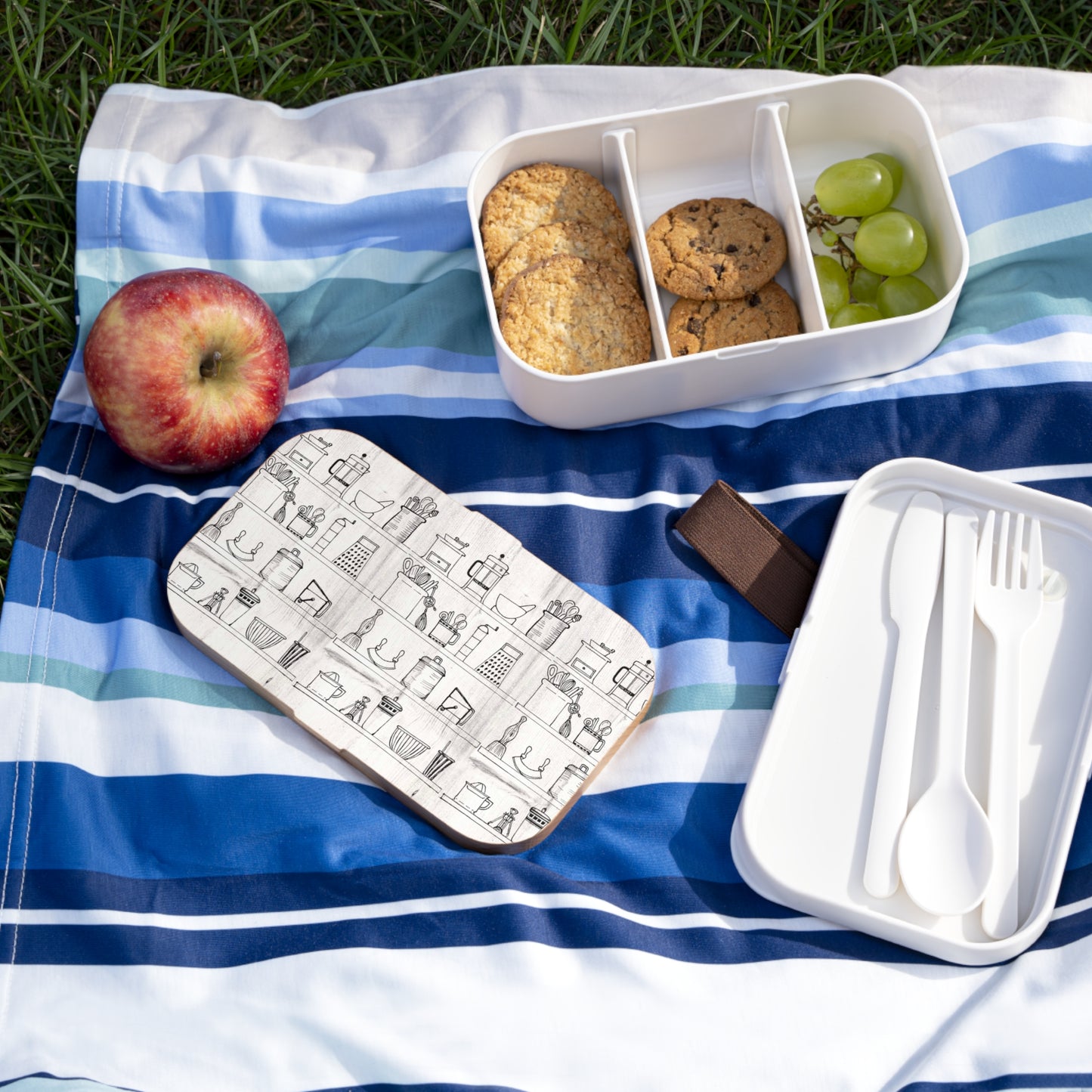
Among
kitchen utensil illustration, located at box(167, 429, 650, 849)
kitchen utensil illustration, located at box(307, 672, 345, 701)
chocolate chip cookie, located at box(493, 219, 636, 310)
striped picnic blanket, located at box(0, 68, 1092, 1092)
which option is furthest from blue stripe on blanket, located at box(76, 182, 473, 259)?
kitchen utensil illustration, located at box(307, 672, 345, 701)

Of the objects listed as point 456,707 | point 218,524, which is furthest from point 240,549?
point 456,707

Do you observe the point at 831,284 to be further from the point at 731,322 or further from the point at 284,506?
the point at 284,506

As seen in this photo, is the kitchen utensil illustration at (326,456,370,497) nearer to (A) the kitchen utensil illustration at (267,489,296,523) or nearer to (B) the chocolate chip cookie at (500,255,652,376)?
(A) the kitchen utensil illustration at (267,489,296,523)

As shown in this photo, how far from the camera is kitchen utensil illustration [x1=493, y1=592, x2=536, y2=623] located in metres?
0.96

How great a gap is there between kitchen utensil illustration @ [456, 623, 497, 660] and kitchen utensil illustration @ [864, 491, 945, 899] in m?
0.34

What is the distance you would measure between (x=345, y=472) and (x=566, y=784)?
343mm

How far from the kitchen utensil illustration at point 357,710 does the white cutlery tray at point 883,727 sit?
12.7 inches

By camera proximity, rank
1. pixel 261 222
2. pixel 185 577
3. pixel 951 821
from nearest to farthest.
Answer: pixel 951 821, pixel 185 577, pixel 261 222

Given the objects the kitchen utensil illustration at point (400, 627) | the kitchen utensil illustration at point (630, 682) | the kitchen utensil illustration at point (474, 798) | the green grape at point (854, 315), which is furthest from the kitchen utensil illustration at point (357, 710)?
the green grape at point (854, 315)

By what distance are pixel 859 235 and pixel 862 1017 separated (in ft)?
2.15

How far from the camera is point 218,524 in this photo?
0.98 meters

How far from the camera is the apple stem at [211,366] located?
975 millimetres

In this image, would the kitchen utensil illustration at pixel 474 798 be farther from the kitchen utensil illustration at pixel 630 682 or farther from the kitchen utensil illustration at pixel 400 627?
the kitchen utensil illustration at pixel 630 682

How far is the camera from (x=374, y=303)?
1.07 metres
